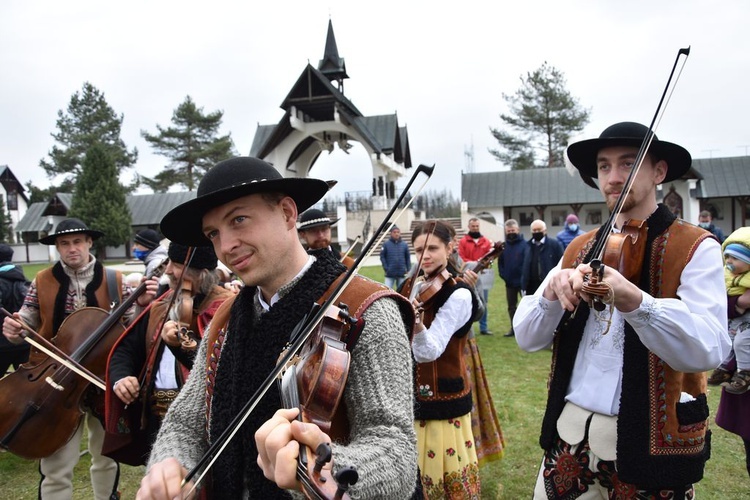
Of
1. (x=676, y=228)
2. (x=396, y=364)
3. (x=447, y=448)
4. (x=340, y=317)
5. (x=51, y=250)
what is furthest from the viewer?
(x=51, y=250)

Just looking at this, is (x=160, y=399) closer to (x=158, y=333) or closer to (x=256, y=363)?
(x=158, y=333)

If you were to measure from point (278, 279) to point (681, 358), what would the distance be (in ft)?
4.80

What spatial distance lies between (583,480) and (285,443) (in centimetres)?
162

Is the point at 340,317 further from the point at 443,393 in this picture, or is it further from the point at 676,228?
the point at 443,393

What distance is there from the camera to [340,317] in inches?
57.4

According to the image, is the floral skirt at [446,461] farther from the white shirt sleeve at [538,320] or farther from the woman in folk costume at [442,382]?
the white shirt sleeve at [538,320]

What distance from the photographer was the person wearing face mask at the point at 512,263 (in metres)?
9.38

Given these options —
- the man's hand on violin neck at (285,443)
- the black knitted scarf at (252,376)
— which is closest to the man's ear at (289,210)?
the black knitted scarf at (252,376)

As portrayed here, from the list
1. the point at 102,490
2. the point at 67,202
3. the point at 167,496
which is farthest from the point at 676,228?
the point at 67,202

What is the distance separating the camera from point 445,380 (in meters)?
3.48

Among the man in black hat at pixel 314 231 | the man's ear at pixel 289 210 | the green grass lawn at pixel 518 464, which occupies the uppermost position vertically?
the man's ear at pixel 289 210

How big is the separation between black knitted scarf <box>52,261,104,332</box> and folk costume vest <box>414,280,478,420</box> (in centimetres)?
285

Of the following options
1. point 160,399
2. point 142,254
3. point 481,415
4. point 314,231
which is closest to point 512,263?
point 314,231

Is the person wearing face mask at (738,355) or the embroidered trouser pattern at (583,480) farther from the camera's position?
the person wearing face mask at (738,355)
